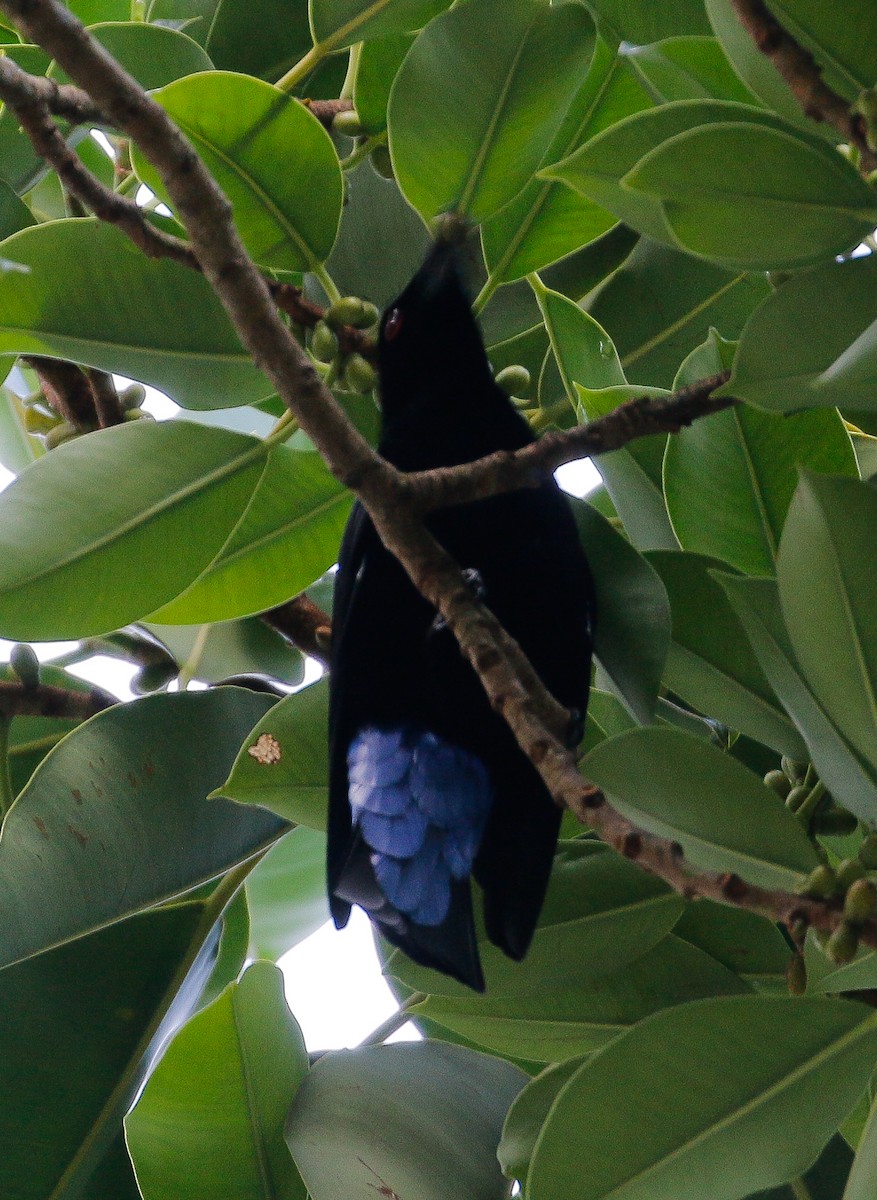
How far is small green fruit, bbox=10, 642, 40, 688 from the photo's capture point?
4.98 feet

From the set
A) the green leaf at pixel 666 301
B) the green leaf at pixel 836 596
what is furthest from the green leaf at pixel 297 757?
the green leaf at pixel 666 301

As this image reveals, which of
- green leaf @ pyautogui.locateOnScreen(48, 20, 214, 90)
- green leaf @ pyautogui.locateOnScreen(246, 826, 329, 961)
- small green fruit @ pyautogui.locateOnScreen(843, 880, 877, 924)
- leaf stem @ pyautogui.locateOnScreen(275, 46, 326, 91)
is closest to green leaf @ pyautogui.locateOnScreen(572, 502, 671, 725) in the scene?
small green fruit @ pyautogui.locateOnScreen(843, 880, 877, 924)

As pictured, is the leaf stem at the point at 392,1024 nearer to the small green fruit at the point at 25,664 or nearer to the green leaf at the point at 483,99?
the small green fruit at the point at 25,664

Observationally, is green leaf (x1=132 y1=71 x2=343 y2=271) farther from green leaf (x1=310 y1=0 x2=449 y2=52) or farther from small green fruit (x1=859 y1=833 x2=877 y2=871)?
small green fruit (x1=859 y1=833 x2=877 y2=871)

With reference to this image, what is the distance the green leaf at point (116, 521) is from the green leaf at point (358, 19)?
444 millimetres

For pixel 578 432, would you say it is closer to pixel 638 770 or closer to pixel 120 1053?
pixel 638 770

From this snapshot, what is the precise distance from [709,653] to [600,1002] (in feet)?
1.12

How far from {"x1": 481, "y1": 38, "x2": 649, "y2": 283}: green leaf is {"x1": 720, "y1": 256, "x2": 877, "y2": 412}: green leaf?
Answer: 460 millimetres

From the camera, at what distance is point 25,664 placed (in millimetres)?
1526

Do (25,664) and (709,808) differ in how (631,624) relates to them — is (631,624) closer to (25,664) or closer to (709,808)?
(709,808)

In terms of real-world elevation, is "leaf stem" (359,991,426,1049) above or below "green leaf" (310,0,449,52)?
below

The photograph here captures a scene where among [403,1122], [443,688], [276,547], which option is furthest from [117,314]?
[403,1122]

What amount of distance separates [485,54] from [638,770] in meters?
0.70

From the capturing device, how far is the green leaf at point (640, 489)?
1342 millimetres
